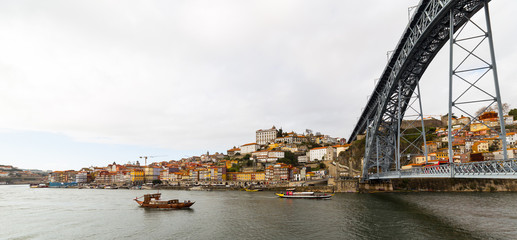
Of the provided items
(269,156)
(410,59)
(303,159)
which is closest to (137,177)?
(269,156)

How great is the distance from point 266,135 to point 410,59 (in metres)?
90.2

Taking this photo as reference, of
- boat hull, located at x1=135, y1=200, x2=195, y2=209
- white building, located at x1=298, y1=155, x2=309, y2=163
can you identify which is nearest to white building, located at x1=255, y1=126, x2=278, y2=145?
white building, located at x1=298, y1=155, x2=309, y2=163

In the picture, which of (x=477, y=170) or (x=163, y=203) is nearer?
(x=477, y=170)

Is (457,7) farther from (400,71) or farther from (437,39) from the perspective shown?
(400,71)

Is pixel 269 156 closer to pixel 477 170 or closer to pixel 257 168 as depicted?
pixel 257 168

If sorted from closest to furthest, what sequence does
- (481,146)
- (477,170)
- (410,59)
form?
(477,170) → (410,59) → (481,146)

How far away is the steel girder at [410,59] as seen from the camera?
19766 mm

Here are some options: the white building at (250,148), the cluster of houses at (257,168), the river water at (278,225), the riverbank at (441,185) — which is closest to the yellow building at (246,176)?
the cluster of houses at (257,168)

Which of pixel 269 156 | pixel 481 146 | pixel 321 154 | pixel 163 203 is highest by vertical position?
pixel 481 146

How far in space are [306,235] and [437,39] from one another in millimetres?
18310

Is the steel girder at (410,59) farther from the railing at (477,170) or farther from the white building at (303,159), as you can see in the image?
the white building at (303,159)

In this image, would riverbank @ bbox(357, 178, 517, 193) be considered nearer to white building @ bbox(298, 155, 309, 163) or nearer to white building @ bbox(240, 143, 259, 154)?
white building @ bbox(298, 155, 309, 163)

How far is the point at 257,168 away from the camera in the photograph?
8019 cm

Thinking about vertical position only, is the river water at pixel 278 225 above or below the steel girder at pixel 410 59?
below
